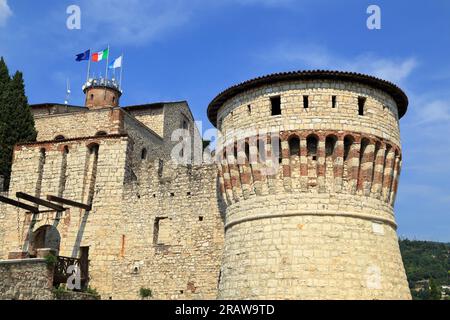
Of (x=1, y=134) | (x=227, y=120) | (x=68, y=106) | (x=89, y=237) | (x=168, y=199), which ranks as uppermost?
(x=68, y=106)

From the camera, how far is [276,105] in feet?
51.7

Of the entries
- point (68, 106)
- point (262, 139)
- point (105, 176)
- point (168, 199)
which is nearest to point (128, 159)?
point (105, 176)

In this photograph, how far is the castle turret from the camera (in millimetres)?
36125

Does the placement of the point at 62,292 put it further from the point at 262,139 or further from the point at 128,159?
the point at 262,139

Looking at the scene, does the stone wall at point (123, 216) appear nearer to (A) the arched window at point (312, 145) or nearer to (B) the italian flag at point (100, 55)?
(A) the arched window at point (312, 145)

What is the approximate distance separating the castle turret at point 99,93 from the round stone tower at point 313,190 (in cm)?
2203

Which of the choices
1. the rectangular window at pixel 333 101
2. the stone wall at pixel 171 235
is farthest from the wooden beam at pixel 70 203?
the rectangular window at pixel 333 101

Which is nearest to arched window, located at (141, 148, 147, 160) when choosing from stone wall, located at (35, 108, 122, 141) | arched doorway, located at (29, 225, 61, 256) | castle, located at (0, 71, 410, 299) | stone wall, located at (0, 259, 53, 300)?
stone wall, located at (35, 108, 122, 141)

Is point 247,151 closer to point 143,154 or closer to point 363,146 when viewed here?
point 363,146

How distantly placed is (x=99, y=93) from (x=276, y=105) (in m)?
23.3

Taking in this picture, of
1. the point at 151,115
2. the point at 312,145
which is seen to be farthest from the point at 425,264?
the point at 312,145

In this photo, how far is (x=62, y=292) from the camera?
17.6 metres

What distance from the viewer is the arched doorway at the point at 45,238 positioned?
2183 cm

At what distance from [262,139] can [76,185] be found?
997 cm
